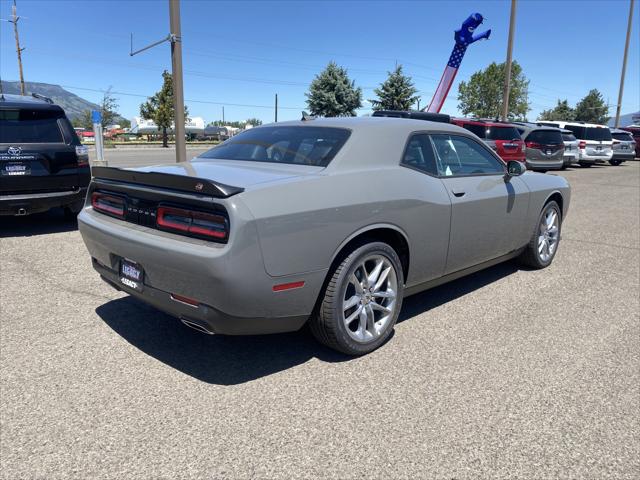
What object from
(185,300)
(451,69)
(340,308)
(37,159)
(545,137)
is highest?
(451,69)

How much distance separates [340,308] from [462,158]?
75.6 inches

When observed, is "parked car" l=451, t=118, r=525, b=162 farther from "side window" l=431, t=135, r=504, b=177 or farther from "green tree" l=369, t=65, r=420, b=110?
"green tree" l=369, t=65, r=420, b=110

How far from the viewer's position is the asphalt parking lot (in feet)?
7.47

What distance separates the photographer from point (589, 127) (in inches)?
842

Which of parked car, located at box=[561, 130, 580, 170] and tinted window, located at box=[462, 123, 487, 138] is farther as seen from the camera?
parked car, located at box=[561, 130, 580, 170]

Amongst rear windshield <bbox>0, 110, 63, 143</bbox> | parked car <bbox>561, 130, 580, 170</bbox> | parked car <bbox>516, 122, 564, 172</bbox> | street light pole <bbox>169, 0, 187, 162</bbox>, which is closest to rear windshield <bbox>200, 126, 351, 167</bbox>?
rear windshield <bbox>0, 110, 63, 143</bbox>

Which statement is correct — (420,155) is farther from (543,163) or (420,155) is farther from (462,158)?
(543,163)

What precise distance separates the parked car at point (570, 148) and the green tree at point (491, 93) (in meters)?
55.5

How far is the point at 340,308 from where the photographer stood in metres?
3.08

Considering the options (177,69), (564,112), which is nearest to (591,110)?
(564,112)

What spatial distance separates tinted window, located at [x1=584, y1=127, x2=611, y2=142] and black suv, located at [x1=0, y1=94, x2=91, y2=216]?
20.6 m

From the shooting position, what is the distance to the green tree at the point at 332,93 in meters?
41.3

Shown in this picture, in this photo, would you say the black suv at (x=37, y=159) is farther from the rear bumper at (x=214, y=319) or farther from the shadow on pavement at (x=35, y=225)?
the rear bumper at (x=214, y=319)

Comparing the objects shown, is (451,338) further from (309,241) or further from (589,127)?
(589,127)
